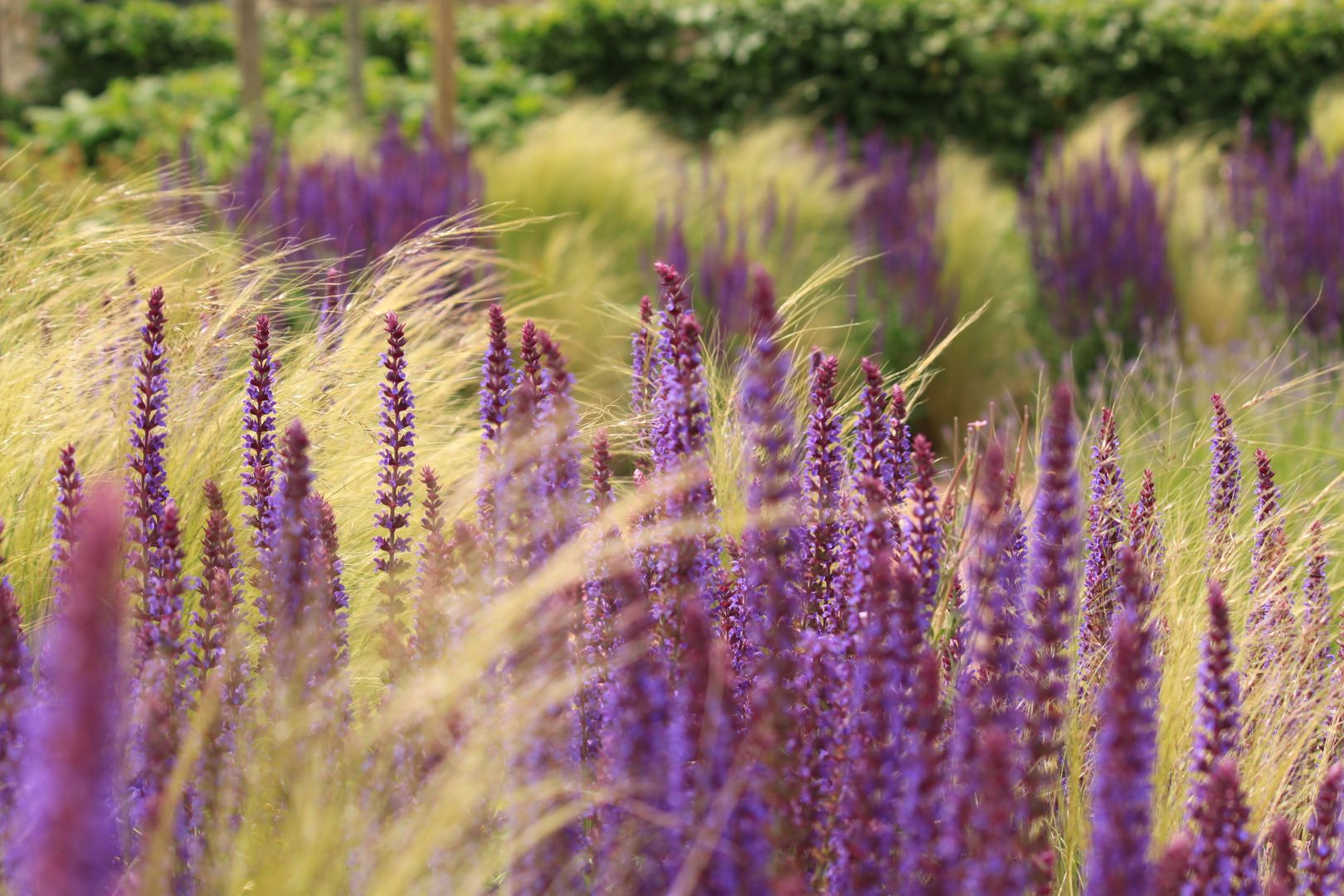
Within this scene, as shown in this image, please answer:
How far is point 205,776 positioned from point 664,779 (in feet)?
1.74

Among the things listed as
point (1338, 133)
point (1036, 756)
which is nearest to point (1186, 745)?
point (1036, 756)

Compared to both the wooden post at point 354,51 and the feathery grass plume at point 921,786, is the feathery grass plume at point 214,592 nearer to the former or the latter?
the feathery grass plume at point 921,786

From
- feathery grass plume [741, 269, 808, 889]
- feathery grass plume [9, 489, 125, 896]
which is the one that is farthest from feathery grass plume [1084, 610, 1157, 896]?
feathery grass plume [9, 489, 125, 896]

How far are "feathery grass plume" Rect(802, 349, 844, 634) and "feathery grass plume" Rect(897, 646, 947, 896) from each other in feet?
1.12

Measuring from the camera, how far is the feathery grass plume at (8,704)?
128cm

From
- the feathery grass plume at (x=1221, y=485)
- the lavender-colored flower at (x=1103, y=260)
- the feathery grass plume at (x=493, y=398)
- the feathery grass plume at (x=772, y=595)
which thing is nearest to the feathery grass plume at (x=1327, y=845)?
the feathery grass plume at (x=772, y=595)

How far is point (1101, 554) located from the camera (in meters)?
2.12

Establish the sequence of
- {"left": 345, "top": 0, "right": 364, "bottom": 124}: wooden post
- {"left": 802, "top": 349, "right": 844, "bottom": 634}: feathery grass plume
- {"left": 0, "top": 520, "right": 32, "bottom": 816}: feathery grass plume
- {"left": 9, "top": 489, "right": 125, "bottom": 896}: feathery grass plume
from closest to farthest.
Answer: {"left": 9, "top": 489, "right": 125, "bottom": 896}: feathery grass plume → {"left": 0, "top": 520, "right": 32, "bottom": 816}: feathery grass plume → {"left": 802, "top": 349, "right": 844, "bottom": 634}: feathery grass plume → {"left": 345, "top": 0, "right": 364, "bottom": 124}: wooden post

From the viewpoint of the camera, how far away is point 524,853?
1.40m

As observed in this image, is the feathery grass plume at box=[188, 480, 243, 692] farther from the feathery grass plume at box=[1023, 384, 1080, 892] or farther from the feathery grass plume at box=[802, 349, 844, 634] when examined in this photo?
the feathery grass plume at box=[1023, 384, 1080, 892]

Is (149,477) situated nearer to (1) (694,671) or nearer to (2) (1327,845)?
(1) (694,671)

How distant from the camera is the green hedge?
10484mm

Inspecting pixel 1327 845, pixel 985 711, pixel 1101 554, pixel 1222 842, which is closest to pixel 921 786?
pixel 985 711

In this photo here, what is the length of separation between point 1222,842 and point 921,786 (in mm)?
332
